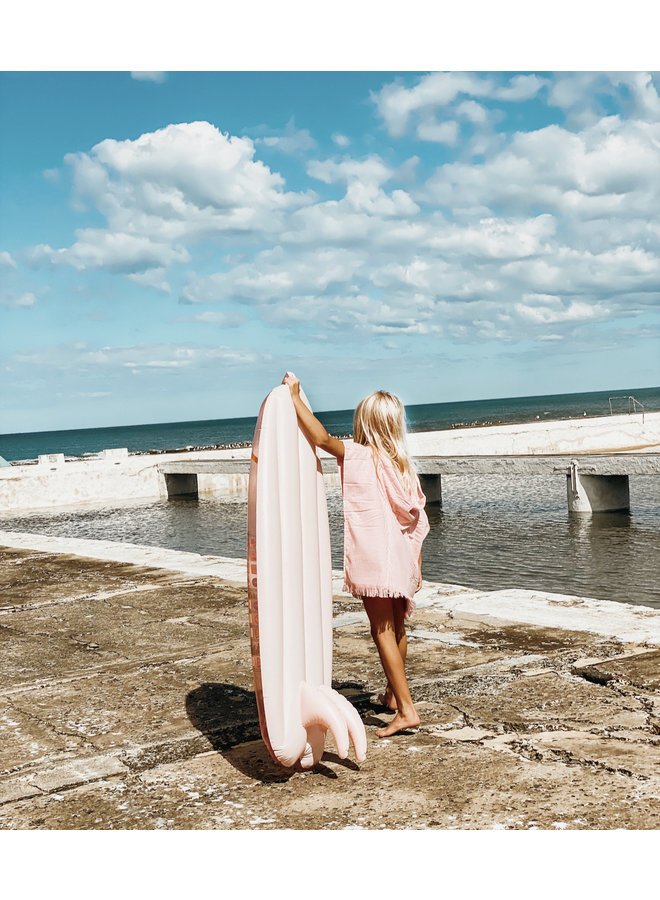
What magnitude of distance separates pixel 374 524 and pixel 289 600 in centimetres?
55

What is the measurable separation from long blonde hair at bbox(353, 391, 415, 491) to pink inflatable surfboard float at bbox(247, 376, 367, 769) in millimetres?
291

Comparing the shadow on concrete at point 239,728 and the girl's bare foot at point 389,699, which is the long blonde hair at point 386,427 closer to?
the girl's bare foot at point 389,699

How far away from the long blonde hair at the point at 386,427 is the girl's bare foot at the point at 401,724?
3.29ft

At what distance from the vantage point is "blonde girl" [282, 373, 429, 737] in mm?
3867

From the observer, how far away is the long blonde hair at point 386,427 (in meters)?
3.89

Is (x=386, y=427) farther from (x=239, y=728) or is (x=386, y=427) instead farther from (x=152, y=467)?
(x=152, y=467)

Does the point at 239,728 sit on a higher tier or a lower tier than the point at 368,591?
lower

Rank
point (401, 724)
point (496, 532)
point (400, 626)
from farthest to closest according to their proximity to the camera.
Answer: point (496, 532), point (400, 626), point (401, 724)

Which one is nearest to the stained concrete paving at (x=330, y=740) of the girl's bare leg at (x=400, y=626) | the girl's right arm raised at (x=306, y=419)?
the girl's bare leg at (x=400, y=626)

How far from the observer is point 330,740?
411cm

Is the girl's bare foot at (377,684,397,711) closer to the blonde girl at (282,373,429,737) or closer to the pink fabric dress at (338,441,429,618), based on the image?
the blonde girl at (282,373,429,737)

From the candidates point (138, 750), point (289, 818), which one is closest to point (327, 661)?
point (289, 818)

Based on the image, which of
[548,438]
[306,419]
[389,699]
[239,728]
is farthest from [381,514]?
[548,438]

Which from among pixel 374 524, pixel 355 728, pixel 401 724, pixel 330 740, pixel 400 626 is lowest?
pixel 330 740
